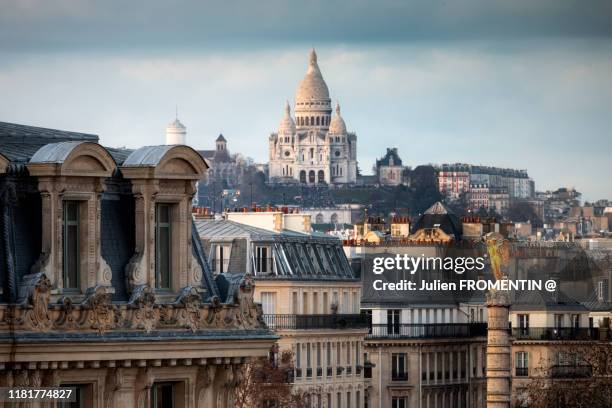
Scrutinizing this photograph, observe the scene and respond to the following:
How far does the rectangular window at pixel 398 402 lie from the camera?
12456 cm

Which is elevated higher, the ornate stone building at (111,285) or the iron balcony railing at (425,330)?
the ornate stone building at (111,285)

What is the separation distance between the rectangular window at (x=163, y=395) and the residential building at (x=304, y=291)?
57.2 metres

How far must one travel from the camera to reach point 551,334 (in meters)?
134

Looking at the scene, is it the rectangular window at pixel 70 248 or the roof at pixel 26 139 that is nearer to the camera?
the rectangular window at pixel 70 248

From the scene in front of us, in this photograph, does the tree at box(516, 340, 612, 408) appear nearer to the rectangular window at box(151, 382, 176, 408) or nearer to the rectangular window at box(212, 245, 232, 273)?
the rectangular window at box(212, 245, 232, 273)

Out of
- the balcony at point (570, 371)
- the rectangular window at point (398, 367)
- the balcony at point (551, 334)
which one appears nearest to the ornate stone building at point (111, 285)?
the rectangular window at point (398, 367)

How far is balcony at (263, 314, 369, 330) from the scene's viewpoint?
101 meters

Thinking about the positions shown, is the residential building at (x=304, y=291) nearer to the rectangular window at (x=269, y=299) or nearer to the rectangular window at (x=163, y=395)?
the rectangular window at (x=269, y=299)

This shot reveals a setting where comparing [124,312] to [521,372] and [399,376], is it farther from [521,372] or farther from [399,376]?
[521,372]

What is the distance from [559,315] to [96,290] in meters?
100

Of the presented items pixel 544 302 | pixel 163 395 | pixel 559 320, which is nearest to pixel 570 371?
pixel 559 320

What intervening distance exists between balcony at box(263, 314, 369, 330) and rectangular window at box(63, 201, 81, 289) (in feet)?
199

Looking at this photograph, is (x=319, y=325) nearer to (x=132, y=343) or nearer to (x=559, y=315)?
(x=559, y=315)

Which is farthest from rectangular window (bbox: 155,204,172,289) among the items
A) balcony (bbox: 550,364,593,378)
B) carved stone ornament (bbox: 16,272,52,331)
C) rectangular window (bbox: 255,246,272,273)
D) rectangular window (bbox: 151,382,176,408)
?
balcony (bbox: 550,364,593,378)
